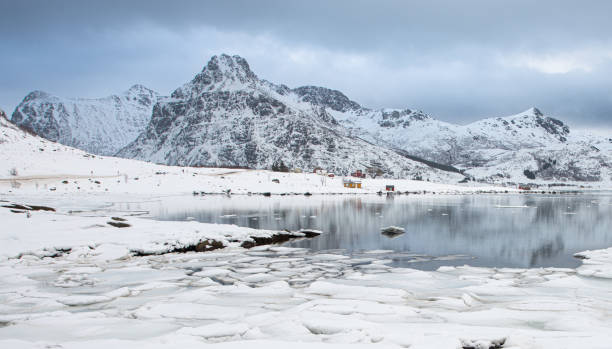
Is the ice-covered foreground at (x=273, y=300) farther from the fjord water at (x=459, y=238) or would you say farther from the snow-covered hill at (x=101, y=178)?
the snow-covered hill at (x=101, y=178)

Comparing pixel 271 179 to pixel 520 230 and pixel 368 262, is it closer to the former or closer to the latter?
pixel 520 230

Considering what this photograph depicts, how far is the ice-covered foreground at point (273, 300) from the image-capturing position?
8.02 m

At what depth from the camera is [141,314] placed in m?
9.63

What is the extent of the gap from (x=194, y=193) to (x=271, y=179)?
1000 inches

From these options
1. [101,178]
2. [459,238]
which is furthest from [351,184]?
[459,238]

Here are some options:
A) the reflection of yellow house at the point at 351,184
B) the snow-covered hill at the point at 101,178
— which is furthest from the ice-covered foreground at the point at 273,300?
the reflection of yellow house at the point at 351,184

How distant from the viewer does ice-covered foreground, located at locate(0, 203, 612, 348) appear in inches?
316

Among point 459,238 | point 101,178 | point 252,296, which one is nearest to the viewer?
point 252,296

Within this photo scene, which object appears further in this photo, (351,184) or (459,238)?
(351,184)

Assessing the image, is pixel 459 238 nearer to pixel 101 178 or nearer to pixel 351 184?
pixel 101 178

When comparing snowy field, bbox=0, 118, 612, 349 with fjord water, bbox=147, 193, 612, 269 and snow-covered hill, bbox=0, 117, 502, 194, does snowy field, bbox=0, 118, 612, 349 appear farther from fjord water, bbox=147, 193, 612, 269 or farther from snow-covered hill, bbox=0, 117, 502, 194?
snow-covered hill, bbox=0, 117, 502, 194

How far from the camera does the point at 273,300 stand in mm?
11266

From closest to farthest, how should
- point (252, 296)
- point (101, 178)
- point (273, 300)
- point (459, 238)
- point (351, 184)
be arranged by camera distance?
point (273, 300), point (252, 296), point (459, 238), point (101, 178), point (351, 184)

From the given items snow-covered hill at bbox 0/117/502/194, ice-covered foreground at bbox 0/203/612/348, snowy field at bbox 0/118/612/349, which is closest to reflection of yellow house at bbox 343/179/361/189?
snow-covered hill at bbox 0/117/502/194
